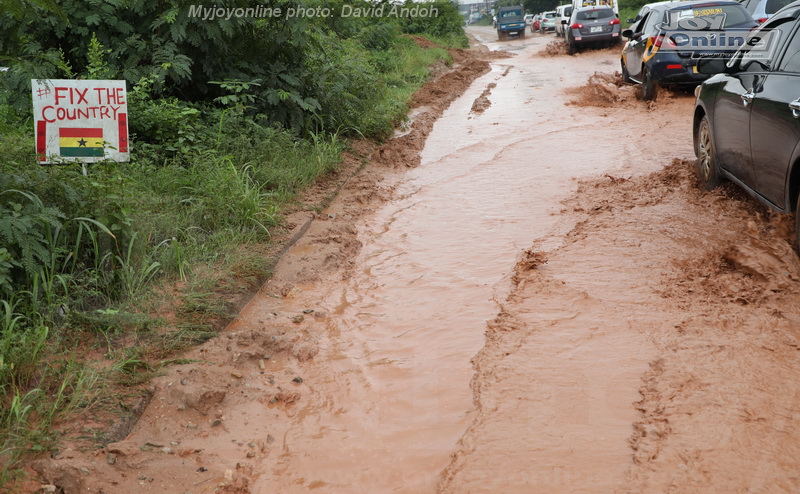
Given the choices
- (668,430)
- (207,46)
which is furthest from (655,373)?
(207,46)

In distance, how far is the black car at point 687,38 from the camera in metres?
11.3

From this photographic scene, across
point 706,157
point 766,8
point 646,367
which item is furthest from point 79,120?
point 766,8

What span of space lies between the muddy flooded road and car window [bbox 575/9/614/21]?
20.0 metres

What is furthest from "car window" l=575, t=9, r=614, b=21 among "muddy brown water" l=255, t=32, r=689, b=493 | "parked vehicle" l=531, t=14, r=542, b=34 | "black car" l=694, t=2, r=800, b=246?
"parked vehicle" l=531, t=14, r=542, b=34

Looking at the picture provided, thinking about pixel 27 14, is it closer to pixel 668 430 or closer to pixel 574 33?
pixel 668 430

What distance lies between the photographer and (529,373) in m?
3.96

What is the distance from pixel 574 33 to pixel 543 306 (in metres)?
22.9

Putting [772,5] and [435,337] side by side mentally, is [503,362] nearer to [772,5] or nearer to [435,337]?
[435,337]

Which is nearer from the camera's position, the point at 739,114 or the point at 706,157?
the point at 739,114

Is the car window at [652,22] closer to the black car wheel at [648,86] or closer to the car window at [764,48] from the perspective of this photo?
the black car wheel at [648,86]

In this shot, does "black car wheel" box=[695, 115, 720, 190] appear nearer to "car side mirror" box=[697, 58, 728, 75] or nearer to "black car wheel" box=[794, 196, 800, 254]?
"car side mirror" box=[697, 58, 728, 75]

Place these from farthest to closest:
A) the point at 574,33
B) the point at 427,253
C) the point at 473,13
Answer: the point at 473,13, the point at 574,33, the point at 427,253

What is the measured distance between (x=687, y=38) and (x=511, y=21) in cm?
3610

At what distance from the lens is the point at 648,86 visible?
12.1m
